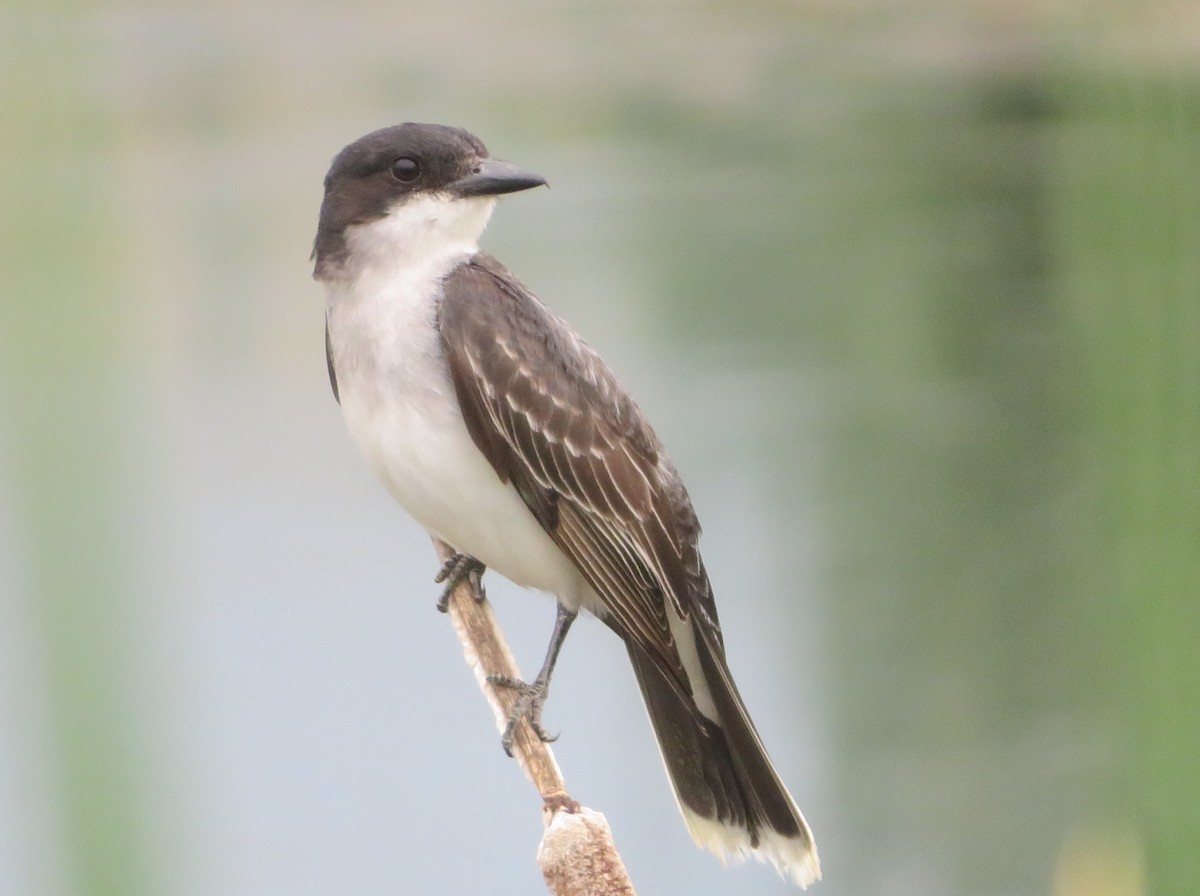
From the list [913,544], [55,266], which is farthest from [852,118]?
[55,266]

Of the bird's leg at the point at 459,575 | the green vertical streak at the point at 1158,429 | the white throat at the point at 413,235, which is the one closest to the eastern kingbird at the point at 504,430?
the white throat at the point at 413,235

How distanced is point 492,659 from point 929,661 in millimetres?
5280

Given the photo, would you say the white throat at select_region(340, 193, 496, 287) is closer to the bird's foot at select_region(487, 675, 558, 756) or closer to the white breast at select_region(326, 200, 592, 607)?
the white breast at select_region(326, 200, 592, 607)

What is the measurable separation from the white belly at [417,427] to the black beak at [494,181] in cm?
14

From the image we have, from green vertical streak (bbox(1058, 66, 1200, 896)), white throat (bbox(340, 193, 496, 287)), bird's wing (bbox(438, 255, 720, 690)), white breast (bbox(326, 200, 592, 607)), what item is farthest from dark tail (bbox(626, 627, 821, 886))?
white throat (bbox(340, 193, 496, 287))

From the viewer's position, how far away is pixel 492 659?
2105 millimetres

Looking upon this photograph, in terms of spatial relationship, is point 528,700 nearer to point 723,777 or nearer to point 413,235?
point 723,777

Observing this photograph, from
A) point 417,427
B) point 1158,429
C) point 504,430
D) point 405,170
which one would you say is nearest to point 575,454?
point 504,430

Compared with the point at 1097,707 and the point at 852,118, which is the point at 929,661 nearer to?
the point at 1097,707

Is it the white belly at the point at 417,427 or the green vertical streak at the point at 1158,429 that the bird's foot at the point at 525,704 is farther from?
the green vertical streak at the point at 1158,429

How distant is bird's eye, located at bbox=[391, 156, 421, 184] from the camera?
7.04 feet

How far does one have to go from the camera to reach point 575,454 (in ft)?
7.01

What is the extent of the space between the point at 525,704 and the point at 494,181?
0.66 metres

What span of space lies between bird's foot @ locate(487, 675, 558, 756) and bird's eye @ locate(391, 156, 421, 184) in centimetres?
65
